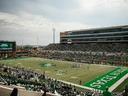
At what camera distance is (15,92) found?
30.7 ft

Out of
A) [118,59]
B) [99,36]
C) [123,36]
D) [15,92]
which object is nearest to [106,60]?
[118,59]

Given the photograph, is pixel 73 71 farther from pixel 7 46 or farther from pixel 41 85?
pixel 7 46

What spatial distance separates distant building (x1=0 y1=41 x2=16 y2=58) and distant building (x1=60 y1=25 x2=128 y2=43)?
36541 mm

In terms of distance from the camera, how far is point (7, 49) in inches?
3285

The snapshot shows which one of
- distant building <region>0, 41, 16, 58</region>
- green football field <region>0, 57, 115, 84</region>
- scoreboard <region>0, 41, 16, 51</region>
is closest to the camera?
green football field <region>0, 57, 115, 84</region>

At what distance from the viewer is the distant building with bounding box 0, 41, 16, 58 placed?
8148 cm

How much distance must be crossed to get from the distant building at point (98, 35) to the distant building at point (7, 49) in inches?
1439

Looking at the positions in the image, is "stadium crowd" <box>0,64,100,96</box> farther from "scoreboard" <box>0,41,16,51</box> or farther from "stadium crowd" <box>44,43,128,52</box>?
"stadium crowd" <box>44,43,128,52</box>

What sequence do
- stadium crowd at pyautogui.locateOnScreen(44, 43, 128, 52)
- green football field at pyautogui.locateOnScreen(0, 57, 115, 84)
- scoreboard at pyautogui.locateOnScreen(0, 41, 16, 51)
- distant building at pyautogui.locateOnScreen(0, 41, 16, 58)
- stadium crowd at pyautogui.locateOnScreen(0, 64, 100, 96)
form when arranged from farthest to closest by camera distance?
stadium crowd at pyautogui.locateOnScreen(44, 43, 128, 52), distant building at pyautogui.locateOnScreen(0, 41, 16, 58), scoreboard at pyautogui.locateOnScreen(0, 41, 16, 51), green football field at pyautogui.locateOnScreen(0, 57, 115, 84), stadium crowd at pyautogui.locateOnScreen(0, 64, 100, 96)

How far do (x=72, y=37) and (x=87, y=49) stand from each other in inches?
820

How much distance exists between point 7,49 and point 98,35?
4198 centimetres

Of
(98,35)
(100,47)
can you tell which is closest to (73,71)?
(100,47)

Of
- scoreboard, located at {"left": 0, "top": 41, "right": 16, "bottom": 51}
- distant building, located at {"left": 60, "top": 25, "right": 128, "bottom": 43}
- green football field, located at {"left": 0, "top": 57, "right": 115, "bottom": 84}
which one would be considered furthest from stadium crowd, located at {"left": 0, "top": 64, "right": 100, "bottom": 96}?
distant building, located at {"left": 60, "top": 25, "right": 128, "bottom": 43}

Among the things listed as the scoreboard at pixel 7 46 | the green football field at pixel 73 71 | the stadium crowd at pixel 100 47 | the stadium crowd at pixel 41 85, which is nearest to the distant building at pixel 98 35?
the stadium crowd at pixel 100 47
